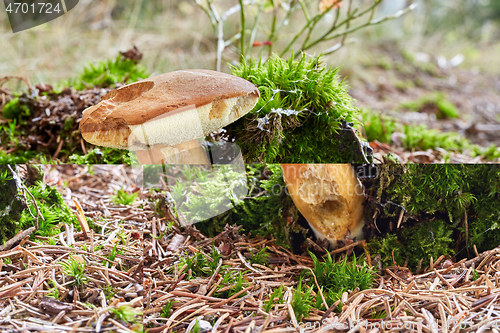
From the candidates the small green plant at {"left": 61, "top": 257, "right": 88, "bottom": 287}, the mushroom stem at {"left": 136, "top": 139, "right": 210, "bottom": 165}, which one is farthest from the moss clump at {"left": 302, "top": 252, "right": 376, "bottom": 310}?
the small green plant at {"left": 61, "top": 257, "right": 88, "bottom": 287}

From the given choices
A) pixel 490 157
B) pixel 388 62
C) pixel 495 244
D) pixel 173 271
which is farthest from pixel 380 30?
pixel 173 271

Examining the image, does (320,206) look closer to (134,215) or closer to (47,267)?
(134,215)

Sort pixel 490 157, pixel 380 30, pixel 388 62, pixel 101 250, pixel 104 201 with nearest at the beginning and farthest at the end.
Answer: pixel 101 250
pixel 104 201
pixel 490 157
pixel 388 62
pixel 380 30

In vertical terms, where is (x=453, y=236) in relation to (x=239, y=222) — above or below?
below

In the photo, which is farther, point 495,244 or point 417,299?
point 495,244

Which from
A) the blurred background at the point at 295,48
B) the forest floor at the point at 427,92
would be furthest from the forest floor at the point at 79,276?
the blurred background at the point at 295,48
